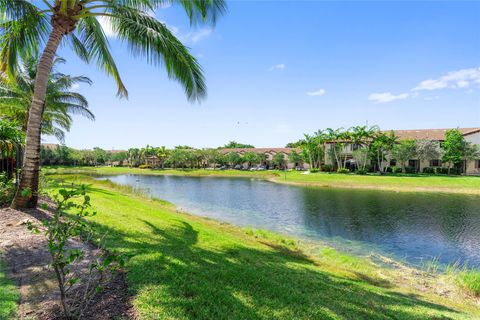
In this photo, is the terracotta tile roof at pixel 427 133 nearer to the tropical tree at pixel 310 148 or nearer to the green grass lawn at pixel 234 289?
the tropical tree at pixel 310 148

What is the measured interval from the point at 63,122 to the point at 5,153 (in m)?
17.9

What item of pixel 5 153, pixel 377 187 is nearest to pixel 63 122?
pixel 5 153

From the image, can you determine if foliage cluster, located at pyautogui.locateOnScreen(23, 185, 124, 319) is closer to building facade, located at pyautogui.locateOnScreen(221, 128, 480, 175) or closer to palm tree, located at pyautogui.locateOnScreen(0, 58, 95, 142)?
palm tree, located at pyautogui.locateOnScreen(0, 58, 95, 142)

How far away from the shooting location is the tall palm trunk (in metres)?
7.88

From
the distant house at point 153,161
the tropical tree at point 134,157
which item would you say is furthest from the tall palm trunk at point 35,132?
the tropical tree at point 134,157

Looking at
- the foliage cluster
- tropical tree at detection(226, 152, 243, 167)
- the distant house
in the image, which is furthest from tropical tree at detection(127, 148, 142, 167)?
the foliage cluster

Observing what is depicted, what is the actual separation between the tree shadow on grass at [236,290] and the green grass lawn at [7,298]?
59.2 inches

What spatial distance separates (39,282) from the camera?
4.40m

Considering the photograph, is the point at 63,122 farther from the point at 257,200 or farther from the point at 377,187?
the point at 377,187

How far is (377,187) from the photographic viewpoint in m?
36.8

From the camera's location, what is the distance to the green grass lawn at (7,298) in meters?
3.48

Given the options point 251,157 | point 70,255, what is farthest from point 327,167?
point 70,255

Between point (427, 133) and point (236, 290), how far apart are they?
206 feet

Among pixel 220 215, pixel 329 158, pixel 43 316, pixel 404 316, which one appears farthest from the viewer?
pixel 329 158
